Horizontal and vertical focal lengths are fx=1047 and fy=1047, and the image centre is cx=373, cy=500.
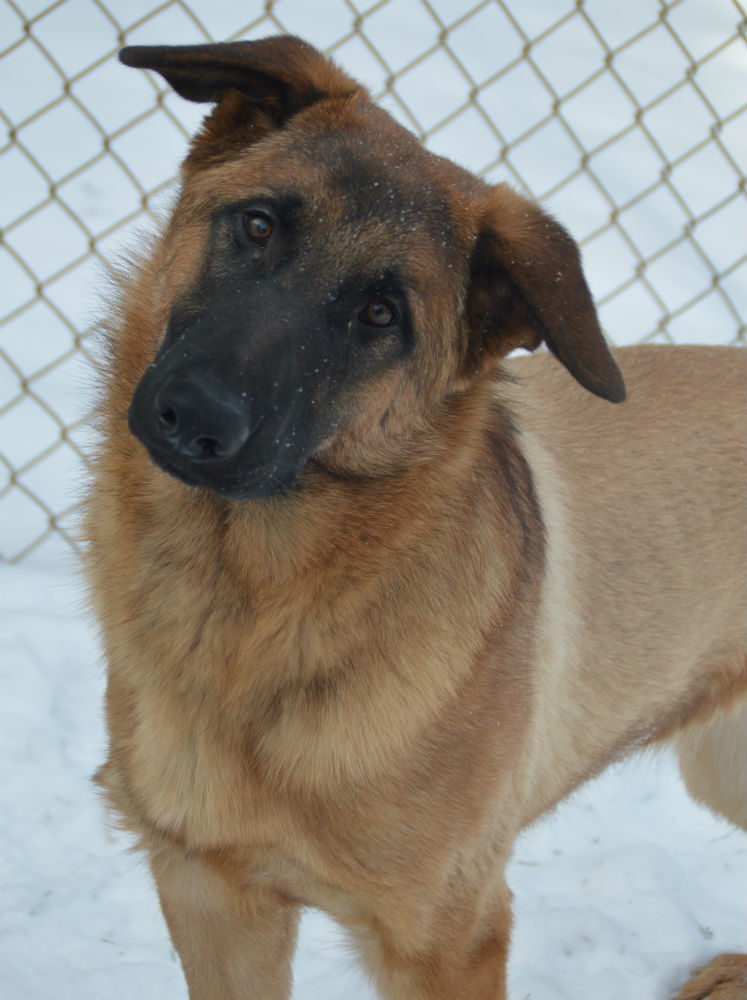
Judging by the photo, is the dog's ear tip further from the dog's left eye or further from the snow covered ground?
the snow covered ground

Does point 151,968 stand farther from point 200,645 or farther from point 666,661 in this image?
point 666,661

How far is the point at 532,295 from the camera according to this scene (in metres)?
1.89

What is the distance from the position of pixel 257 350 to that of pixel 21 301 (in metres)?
2.72

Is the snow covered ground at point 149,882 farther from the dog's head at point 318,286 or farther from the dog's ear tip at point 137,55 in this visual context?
the dog's ear tip at point 137,55

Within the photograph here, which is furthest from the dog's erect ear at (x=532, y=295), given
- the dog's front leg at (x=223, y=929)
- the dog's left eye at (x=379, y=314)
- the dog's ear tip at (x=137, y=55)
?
the dog's front leg at (x=223, y=929)

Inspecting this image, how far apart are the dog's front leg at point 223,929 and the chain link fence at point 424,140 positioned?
1.68 metres

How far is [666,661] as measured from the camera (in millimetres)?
2691

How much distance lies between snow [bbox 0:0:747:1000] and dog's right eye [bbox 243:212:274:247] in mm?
848

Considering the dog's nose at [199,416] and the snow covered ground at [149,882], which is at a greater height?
the dog's nose at [199,416]

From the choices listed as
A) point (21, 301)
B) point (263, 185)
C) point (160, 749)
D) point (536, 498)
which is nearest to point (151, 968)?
point (160, 749)

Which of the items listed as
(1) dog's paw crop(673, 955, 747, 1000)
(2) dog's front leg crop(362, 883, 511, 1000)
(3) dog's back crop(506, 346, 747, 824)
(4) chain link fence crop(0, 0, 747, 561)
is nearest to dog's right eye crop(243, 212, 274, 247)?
(3) dog's back crop(506, 346, 747, 824)

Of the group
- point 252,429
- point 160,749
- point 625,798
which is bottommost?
point 625,798

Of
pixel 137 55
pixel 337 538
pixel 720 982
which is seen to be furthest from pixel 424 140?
pixel 720 982

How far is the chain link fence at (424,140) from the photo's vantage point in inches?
155
